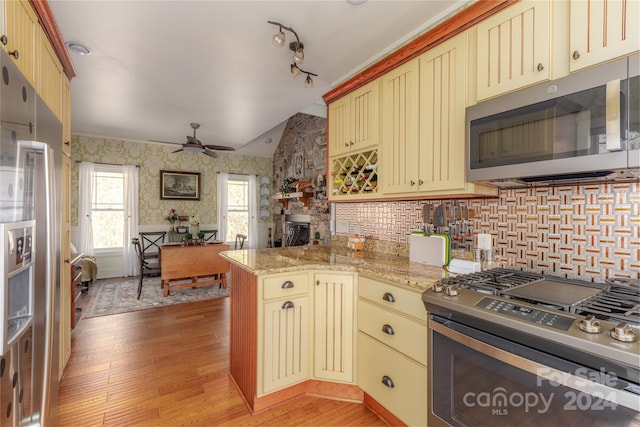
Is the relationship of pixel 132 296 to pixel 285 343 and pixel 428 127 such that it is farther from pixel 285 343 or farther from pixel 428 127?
pixel 428 127

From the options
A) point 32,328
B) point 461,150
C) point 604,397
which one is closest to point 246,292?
point 32,328

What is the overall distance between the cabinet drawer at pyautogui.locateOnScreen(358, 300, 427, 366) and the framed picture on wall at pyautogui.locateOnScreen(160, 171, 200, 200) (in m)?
5.31

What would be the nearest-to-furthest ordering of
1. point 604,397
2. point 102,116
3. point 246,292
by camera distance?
point 604,397
point 246,292
point 102,116

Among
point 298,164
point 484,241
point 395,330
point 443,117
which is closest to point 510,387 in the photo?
point 395,330

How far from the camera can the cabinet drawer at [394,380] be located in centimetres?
155

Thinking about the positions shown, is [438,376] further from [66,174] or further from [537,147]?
[66,174]

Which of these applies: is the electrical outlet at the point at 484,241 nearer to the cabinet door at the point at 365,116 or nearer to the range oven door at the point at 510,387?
the range oven door at the point at 510,387

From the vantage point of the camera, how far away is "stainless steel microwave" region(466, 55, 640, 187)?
1106 mm

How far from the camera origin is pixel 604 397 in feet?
2.90

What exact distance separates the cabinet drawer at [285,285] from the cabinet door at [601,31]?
1.75 meters

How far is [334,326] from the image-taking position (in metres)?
2.01

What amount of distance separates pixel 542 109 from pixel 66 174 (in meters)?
3.09

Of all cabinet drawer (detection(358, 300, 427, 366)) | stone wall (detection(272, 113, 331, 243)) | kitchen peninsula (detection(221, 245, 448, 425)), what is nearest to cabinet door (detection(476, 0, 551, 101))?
kitchen peninsula (detection(221, 245, 448, 425))

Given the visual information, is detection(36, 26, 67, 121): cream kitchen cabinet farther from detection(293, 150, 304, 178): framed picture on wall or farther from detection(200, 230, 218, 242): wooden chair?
detection(200, 230, 218, 242): wooden chair
